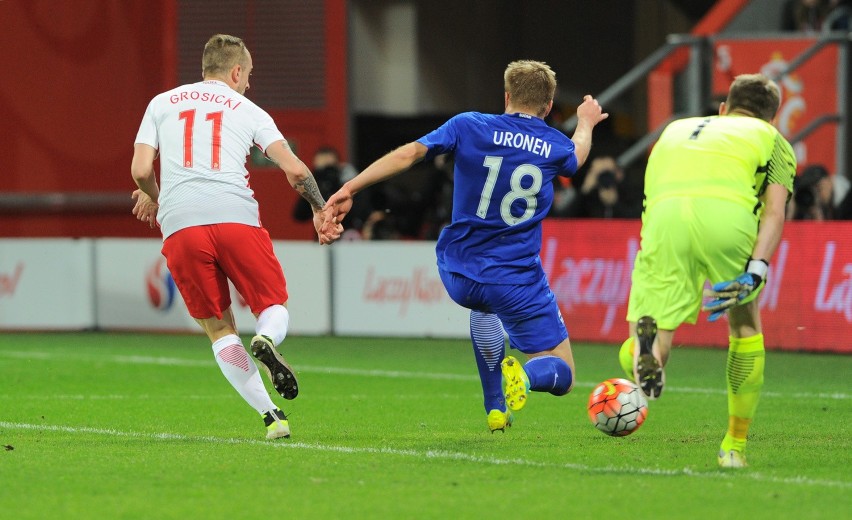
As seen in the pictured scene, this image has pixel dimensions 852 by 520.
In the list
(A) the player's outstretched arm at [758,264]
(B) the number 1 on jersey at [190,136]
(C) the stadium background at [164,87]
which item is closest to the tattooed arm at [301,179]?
(B) the number 1 on jersey at [190,136]

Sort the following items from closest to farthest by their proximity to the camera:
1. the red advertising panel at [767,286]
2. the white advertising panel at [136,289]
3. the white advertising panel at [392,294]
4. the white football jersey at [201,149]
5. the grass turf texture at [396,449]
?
the grass turf texture at [396,449] → the white football jersey at [201,149] → the red advertising panel at [767,286] → the white advertising panel at [392,294] → the white advertising panel at [136,289]

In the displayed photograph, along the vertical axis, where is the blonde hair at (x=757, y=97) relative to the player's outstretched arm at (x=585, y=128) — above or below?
above

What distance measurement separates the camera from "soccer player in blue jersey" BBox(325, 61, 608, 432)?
8.39 m

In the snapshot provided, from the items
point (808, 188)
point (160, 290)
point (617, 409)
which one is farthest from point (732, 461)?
point (160, 290)

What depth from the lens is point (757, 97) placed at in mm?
7672

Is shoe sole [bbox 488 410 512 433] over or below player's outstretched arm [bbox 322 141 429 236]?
below

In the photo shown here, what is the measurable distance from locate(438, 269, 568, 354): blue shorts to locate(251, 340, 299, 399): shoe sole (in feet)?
3.27

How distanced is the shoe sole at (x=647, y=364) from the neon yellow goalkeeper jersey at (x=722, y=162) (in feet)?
2.06

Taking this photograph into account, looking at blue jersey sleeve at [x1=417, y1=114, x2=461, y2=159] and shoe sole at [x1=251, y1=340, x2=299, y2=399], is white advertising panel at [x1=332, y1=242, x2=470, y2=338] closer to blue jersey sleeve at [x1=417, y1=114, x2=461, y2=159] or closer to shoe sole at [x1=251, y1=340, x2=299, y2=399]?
blue jersey sleeve at [x1=417, y1=114, x2=461, y2=159]

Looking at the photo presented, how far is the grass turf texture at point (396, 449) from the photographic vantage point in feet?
22.1

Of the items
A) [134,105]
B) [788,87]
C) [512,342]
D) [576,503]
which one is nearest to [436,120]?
[134,105]

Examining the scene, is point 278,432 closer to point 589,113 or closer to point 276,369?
point 276,369

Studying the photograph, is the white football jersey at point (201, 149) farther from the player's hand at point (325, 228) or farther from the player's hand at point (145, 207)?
the player's hand at point (325, 228)

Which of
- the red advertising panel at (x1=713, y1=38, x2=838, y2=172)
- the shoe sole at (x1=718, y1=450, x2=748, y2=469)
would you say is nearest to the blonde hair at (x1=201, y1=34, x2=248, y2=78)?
the shoe sole at (x1=718, y1=450, x2=748, y2=469)
